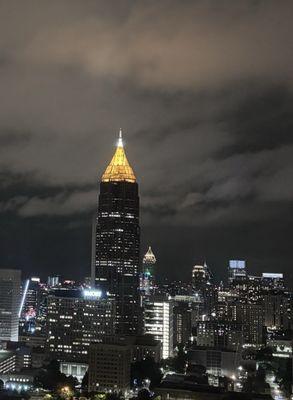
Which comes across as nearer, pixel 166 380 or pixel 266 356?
pixel 166 380

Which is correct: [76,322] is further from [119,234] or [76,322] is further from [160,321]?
[119,234]

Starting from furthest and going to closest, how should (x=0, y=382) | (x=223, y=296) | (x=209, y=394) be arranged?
(x=223, y=296)
(x=0, y=382)
(x=209, y=394)

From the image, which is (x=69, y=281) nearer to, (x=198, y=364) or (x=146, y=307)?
(x=146, y=307)

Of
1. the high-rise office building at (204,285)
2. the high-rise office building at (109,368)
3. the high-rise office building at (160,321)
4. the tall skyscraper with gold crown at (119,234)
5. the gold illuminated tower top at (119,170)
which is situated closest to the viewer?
the high-rise office building at (109,368)

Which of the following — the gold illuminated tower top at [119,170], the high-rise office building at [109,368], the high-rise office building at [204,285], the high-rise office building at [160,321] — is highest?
the gold illuminated tower top at [119,170]

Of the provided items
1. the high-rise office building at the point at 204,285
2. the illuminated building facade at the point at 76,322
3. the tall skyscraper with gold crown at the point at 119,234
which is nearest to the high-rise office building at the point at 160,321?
the tall skyscraper with gold crown at the point at 119,234

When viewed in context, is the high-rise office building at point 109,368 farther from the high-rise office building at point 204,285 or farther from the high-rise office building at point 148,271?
the high-rise office building at point 204,285

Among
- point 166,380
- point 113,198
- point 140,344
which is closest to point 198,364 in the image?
point 140,344
